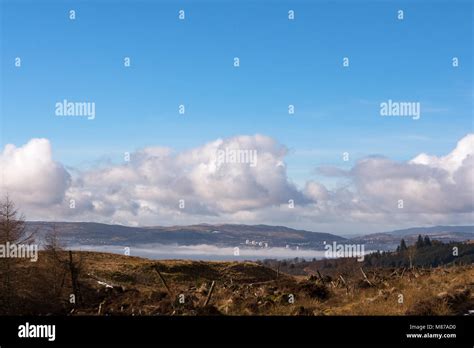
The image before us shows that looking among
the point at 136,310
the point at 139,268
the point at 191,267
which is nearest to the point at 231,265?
the point at 191,267

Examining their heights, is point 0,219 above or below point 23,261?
above

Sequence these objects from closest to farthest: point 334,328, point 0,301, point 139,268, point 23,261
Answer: point 334,328
point 0,301
point 23,261
point 139,268

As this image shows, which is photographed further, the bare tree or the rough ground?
the bare tree

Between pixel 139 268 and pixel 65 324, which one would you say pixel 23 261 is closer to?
pixel 139 268

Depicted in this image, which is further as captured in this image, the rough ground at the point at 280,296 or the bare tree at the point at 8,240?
the bare tree at the point at 8,240

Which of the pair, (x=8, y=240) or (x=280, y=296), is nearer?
(x=280, y=296)

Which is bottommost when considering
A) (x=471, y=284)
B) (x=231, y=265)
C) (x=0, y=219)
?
(x=231, y=265)

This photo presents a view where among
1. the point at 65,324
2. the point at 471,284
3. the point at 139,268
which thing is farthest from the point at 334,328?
the point at 139,268

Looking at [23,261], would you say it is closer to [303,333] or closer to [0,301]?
[0,301]

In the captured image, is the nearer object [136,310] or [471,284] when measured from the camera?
[471,284]

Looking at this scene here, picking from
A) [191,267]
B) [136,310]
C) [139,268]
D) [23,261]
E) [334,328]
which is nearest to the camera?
[334,328]
